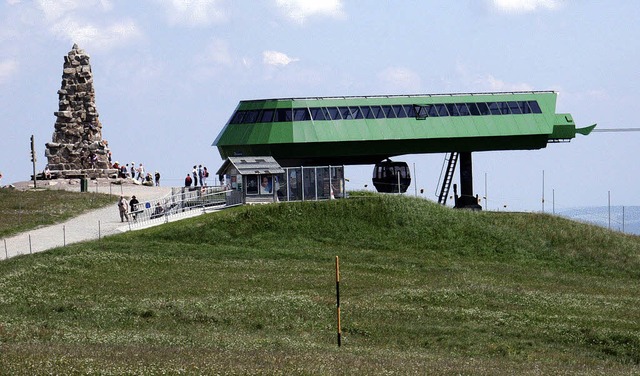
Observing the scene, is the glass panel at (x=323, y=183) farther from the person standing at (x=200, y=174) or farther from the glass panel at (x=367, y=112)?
the person standing at (x=200, y=174)

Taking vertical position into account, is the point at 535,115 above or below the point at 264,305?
above

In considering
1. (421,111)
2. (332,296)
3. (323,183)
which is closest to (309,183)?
(323,183)

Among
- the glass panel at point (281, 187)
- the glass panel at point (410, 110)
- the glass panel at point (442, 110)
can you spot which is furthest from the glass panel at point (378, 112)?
the glass panel at point (281, 187)

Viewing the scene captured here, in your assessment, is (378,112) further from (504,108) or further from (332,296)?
(332,296)

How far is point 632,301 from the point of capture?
47000 mm

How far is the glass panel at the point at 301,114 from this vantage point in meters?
74.3

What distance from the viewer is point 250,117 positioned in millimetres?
74688

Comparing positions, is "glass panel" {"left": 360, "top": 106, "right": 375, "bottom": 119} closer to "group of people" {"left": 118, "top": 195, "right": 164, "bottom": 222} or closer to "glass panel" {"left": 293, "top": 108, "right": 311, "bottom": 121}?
"glass panel" {"left": 293, "top": 108, "right": 311, "bottom": 121}

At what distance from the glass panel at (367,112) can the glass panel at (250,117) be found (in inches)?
288

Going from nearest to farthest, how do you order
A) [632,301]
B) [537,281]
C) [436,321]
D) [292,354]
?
[292,354] < [436,321] < [632,301] < [537,281]

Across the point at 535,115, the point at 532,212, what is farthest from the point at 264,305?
the point at 535,115

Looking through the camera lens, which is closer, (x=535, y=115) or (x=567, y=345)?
(x=567, y=345)

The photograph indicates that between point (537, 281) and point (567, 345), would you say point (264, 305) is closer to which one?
point (567, 345)

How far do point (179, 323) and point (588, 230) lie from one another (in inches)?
1439
